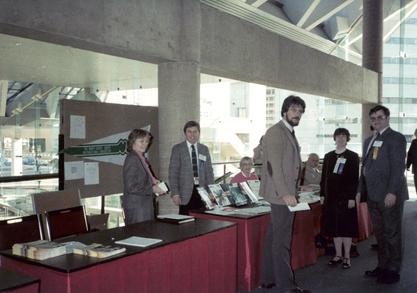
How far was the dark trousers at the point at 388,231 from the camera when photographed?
11.2 feet

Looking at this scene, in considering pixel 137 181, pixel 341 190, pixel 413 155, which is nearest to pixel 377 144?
pixel 341 190

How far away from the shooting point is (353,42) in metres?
12.1

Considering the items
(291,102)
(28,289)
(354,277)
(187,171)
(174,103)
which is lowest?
(354,277)

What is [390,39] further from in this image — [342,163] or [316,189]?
[342,163]

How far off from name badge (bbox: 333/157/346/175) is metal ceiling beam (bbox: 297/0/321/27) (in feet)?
27.3

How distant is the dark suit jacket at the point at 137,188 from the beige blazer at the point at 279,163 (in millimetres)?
934

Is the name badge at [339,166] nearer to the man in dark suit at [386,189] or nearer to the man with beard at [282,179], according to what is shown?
the man in dark suit at [386,189]

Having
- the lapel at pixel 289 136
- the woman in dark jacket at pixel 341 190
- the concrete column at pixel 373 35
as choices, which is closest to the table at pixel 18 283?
the lapel at pixel 289 136

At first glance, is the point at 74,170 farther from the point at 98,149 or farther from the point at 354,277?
the point at 354,277

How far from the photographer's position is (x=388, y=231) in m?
3.43

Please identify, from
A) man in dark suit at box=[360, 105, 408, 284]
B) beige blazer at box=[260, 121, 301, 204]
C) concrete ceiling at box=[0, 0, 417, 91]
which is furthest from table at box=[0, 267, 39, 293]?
concrete ceiling at box=[0, 0, 417, 91]

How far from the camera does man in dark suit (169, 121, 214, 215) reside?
374cm

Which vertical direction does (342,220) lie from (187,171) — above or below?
below

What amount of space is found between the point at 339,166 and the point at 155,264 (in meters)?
2.17
